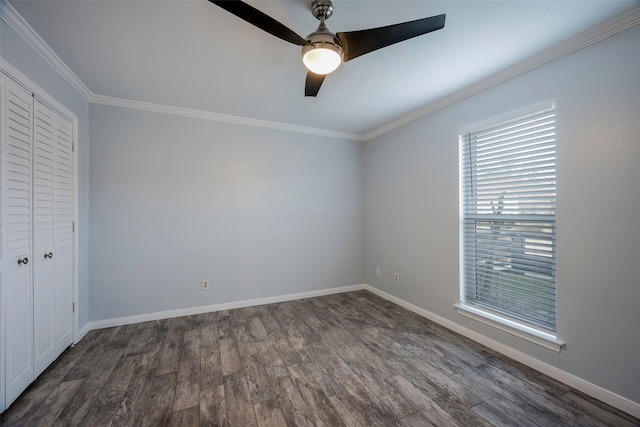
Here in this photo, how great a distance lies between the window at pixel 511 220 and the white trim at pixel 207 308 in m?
1.86

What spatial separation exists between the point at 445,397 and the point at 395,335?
865mm

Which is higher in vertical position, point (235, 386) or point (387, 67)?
point (387, 67)

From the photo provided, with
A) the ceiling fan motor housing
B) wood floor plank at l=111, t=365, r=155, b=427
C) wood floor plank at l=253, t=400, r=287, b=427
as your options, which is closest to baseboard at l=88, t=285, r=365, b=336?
wood floor plank at l=111, t=365, r=155, b=427

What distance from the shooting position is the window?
1995mm

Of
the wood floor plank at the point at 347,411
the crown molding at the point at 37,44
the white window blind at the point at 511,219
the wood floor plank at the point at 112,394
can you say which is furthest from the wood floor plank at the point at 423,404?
the crown molding at the point at 37,44

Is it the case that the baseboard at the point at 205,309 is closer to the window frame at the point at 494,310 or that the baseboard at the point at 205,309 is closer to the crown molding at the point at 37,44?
the window frame at the point at 494,310

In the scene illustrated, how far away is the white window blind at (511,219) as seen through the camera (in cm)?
200

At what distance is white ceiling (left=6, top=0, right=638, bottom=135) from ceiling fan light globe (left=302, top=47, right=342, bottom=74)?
0.30 m

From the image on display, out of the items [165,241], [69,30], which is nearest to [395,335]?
[165,241]

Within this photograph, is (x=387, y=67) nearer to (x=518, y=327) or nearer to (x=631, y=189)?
(x=631, y=189)

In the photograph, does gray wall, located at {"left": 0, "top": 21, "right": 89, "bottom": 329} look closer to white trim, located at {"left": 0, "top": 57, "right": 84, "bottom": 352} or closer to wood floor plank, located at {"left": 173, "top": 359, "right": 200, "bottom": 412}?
white trim, located at {"left": 0, "top": 57, "right": 84, "bottom": 352}

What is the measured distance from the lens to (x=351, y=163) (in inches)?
159

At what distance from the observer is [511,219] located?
2203 millimetres

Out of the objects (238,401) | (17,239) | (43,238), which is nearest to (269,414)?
(238,401)
